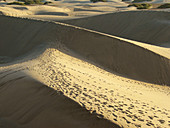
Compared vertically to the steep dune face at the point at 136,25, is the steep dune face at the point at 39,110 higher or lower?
higher

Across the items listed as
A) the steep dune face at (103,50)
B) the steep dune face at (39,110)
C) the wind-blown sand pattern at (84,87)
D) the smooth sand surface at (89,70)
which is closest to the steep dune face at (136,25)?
the steep dune face at (103,50)

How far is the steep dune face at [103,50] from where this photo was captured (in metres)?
5.72

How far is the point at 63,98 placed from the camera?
8.71ft

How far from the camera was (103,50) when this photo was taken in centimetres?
628

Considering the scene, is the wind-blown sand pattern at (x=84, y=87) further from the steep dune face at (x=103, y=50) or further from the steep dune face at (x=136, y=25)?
the steep dune face at (x=136, y=25)

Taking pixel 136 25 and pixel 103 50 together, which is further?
pixel 136 25

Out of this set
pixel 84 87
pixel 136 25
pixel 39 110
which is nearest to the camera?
pixel 39 110

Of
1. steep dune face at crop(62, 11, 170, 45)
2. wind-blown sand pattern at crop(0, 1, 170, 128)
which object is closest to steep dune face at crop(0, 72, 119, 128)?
wind-blown sand pattern at crop(0, 1, 170, 128)

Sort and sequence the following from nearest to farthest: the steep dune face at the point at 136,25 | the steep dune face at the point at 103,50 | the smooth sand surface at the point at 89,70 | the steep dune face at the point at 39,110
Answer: the steep dune face at the point at 39,110
the smooth sand surface at the point at 89,70
the steep dune face at the point at 103,50
the steep dune face at the point at 136,25

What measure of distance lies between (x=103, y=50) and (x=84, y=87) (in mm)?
3304

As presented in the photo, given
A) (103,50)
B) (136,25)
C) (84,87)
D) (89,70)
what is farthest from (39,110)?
(136,25)

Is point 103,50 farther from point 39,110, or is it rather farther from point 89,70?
point 39,110

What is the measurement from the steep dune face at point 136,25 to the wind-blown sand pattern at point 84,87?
4.35 meters

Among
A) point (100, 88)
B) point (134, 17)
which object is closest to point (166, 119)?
point (100, 88)
